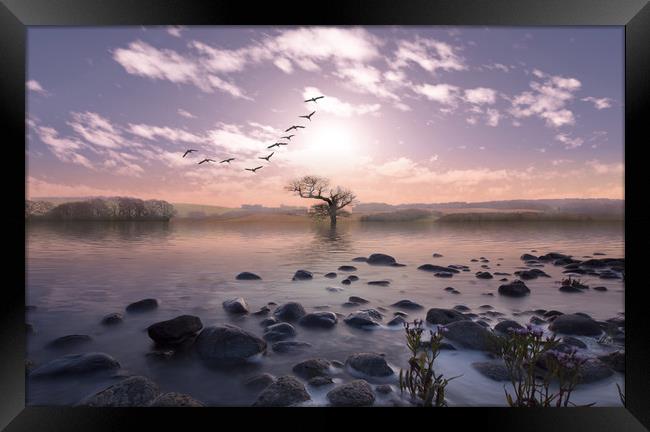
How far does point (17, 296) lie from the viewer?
8.87ft

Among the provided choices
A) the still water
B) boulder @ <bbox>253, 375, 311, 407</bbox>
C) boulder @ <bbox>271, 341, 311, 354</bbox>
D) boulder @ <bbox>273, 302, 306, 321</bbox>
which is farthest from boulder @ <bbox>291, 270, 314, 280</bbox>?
boulder @ <bbox>253, 375, 311, 407</bbox>

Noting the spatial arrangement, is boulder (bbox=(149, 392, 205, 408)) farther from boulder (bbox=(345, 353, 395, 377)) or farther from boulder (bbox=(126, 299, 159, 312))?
boulder (bbox=(126, 299, 159, 312))

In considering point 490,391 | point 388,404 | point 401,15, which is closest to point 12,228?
point 388,404

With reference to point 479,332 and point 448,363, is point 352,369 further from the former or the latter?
point 479,332

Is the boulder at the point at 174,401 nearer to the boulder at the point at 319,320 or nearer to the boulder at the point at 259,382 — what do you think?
the boulder at the point at 259,382

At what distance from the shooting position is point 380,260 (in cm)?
1003

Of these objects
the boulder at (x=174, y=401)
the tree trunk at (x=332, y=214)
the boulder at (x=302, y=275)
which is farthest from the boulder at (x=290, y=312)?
the tree trunk at (x=332, y=214)

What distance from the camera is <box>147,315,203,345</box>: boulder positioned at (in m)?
3.84

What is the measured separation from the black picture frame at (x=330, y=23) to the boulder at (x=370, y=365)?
2.35 feet

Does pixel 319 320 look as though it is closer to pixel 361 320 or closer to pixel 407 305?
pixel 361 320

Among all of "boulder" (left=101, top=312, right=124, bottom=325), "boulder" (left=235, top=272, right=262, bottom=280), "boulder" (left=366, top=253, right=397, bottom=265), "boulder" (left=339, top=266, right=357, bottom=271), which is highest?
"boulder" (left=366, top=253, right=397, bottom=265)

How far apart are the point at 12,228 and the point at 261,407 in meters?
2.76

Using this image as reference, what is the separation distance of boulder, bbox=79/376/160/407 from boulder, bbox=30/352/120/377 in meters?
0.59

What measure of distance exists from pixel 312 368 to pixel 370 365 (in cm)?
66
